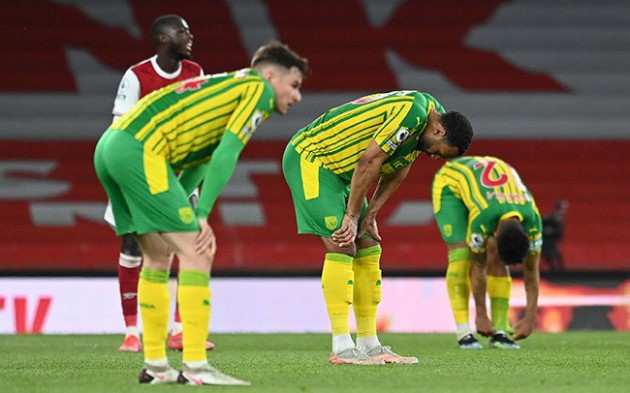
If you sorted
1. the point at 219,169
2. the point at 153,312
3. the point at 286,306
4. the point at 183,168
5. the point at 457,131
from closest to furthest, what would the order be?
the point at 219,169, the point at 153,312, the point at 183,168, the point at 457,131, the point at 286,306

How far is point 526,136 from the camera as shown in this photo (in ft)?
49.2

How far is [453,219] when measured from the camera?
843 cm

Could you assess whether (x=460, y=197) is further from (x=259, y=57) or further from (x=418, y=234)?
(x=418, y=234)

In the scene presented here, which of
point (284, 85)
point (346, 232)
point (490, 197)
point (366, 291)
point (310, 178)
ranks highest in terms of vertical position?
point (284, 85)

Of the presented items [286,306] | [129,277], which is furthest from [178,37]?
[286,306]

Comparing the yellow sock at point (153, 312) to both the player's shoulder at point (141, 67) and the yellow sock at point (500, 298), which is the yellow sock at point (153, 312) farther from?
the yellow sock at point (500, 298)

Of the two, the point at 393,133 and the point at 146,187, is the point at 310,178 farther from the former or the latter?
the point at 146,187

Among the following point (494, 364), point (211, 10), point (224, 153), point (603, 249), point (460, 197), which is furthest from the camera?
point (211, 10)

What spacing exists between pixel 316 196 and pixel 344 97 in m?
8.66

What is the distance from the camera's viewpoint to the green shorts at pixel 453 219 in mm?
8430

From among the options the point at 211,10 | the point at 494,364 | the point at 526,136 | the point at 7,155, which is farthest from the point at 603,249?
the point at 494,364

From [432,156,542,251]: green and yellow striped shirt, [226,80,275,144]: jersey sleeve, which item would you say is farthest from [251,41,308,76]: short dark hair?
[432,156,542,251]: green and yellow striped shirt

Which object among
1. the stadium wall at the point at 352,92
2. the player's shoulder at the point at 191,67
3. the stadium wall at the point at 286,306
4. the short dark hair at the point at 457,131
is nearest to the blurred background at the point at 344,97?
the stadium wall at the point at 352,92

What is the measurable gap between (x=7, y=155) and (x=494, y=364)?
9.60 m
